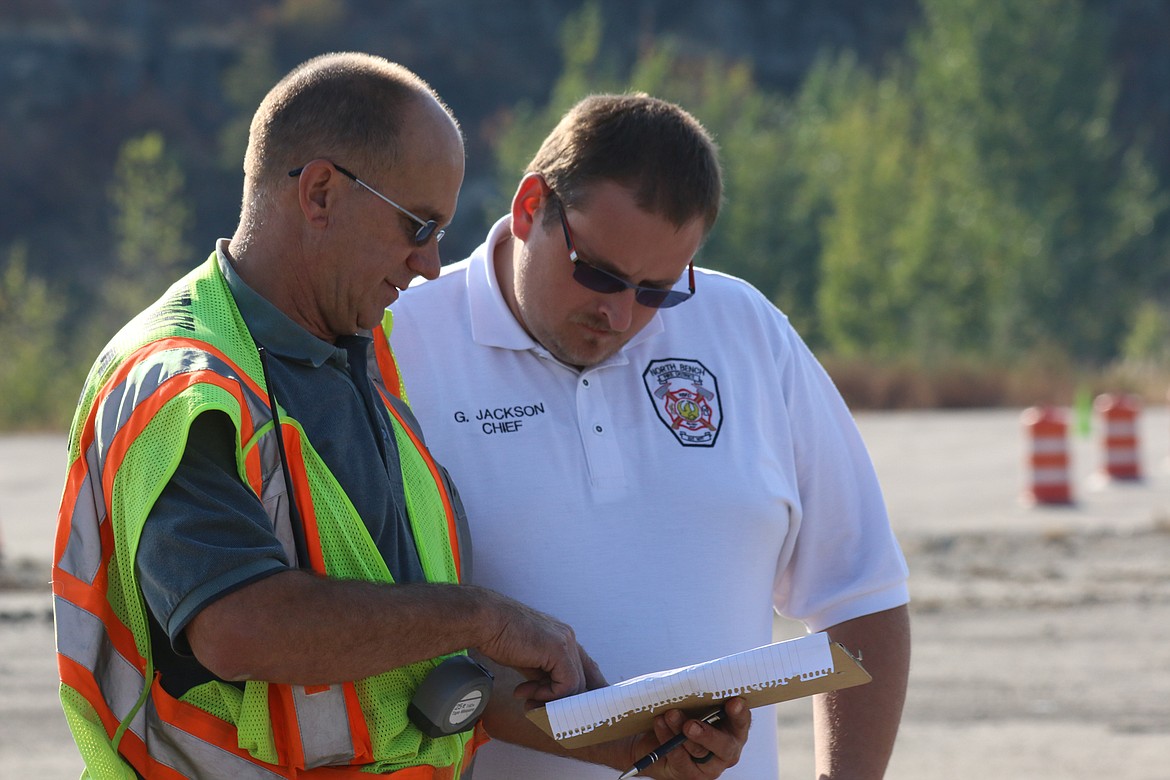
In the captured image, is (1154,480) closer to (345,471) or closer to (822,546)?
(822,546)

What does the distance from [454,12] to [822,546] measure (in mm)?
68264

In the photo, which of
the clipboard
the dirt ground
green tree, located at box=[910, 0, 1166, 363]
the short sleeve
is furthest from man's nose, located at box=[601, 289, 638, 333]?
green tree, located at box=[910, 0, 1166, 363]

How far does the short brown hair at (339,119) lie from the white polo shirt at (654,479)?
28.8 inches

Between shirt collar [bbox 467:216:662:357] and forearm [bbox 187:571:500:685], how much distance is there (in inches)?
33.3

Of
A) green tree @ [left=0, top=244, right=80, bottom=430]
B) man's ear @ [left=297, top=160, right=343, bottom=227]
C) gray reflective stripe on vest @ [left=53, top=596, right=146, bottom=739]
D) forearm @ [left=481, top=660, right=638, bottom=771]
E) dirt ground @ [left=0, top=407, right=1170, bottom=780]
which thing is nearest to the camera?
gray reflective stripe on vest @ [left=53, top=596, right=146, bottom=739]

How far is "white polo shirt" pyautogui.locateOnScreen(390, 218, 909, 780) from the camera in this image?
2764 mm

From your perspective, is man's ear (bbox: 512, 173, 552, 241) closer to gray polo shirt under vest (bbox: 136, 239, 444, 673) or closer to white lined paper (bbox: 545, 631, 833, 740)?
gray polo shirt under vest (bbox: 136, 239, 444, 673)

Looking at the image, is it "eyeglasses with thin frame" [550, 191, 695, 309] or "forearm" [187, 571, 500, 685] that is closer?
"forearm" [187, 571, 500, 685]

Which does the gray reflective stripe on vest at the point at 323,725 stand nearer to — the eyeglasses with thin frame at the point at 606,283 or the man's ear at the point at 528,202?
the eyeglasses with thin frame at the point at 606,283

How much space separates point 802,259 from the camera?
144 feet

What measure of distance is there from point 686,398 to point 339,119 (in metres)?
0.99

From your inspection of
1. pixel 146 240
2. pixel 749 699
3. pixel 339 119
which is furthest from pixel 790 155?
pixel 339 119

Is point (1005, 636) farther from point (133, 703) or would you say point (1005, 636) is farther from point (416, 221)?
point (133, 703)

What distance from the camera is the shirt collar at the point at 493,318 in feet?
9.46
